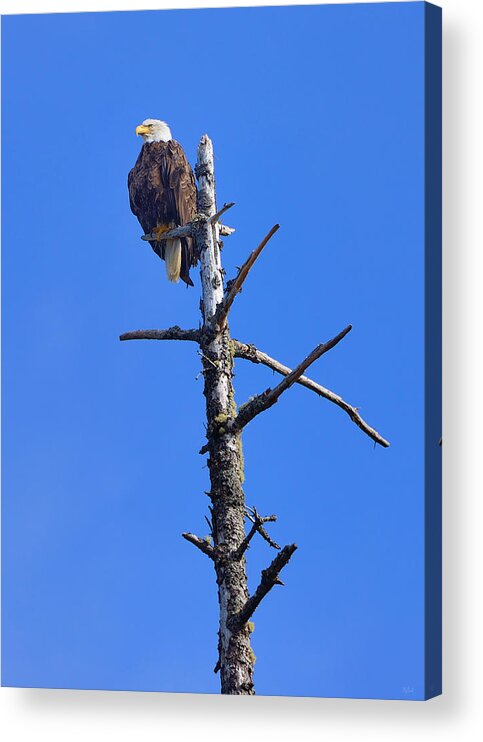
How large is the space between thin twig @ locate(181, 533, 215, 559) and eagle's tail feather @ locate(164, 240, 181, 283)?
3.72 ft

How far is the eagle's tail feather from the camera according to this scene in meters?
6.30

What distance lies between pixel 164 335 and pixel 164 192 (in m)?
0.75

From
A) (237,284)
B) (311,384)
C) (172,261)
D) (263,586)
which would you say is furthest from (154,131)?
(263,586)

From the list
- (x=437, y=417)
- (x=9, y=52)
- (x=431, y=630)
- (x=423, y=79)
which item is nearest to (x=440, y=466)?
(x=437, y=417)

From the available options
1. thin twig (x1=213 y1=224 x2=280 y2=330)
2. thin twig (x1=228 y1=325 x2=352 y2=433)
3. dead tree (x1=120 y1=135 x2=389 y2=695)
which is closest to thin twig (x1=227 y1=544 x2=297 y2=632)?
dead tree (x1=120 y1=135 x2=389 y2=695)

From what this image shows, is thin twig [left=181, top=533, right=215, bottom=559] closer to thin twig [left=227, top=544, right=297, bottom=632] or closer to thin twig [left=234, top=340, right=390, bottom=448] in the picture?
thin twig [left=227, top=544, right=297, bottom=632]

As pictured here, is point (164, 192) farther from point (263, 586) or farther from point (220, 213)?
point (263, 586)

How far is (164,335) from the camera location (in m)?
6.21

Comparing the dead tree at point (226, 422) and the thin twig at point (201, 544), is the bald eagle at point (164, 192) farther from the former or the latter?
the thin twig at point (201, 544)

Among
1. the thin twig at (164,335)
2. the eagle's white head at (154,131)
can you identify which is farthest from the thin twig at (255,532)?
the eagle's white head at (154,131)

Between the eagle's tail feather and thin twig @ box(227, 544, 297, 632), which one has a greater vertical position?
the eagle's tail feather

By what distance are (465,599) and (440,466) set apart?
0.51 metres

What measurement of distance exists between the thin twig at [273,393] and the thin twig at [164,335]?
1.31ft

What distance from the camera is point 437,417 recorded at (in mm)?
5605
